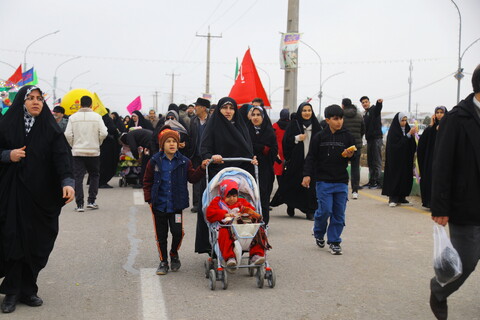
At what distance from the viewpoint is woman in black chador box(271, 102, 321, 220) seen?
10.8m

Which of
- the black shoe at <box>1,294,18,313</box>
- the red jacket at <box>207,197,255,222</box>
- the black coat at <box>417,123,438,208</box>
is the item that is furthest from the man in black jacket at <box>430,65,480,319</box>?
the black coat at <box>417,123,438,208</box>

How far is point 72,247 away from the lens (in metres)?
8.44

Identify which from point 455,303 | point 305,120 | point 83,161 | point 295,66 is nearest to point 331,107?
point 305,120

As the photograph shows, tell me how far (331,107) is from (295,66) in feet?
32.0

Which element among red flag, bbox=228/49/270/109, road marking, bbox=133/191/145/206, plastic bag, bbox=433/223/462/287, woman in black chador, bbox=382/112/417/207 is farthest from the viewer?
red flag, bbox=228/49/270/109

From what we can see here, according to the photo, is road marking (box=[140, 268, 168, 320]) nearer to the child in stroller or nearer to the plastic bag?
the child in stroller

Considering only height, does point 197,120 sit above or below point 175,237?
above

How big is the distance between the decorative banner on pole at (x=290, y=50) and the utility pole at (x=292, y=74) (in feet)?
0.93

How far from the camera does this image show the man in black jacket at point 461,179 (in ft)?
15.2

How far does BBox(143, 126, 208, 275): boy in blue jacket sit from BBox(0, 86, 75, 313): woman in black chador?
1230mm

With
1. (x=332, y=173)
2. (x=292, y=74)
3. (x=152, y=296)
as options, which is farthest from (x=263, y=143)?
(x=292, y=74)

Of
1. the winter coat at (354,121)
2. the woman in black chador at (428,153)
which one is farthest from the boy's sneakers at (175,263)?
the winter coat at (354,121)

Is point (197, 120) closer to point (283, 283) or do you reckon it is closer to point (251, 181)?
point (251, 181)

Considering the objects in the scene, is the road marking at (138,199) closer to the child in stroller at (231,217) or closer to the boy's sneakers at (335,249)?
the boy's sneakers at (335,249)
